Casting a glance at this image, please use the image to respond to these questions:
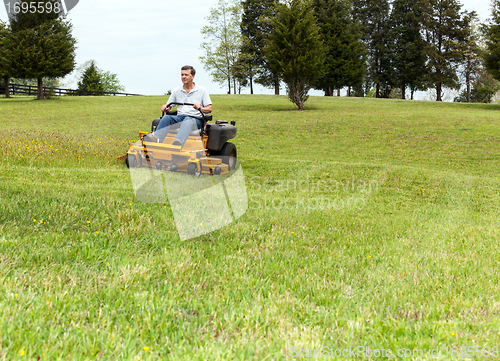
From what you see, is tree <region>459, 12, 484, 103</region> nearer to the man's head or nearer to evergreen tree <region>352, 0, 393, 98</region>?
evergreen tree <region>352, 0, 393, 98</region>

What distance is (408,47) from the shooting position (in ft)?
160

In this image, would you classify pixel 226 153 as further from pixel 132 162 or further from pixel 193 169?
pixel 132 162

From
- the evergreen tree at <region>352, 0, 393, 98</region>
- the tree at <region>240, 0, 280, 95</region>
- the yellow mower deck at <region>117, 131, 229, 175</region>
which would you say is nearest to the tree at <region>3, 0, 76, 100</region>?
the tree at <region>240, 0, 280, 95</region>

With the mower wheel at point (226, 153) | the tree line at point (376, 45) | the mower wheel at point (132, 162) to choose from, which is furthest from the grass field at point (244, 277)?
the tree line at point (376, 45)

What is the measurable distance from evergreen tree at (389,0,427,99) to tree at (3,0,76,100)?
3982cm

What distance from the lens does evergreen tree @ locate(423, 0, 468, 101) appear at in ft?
155

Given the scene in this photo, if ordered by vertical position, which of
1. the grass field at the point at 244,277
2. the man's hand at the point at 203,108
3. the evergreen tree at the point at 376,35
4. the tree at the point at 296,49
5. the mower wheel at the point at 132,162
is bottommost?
the grass field at the point at 244,277

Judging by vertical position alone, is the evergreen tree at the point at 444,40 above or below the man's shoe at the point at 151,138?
above

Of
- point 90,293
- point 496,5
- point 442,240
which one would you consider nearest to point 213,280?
point 90,293

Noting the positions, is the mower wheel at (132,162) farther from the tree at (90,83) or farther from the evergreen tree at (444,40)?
the tree at (90,83)

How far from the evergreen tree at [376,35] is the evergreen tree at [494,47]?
16.5 m

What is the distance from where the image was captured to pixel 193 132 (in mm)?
8484

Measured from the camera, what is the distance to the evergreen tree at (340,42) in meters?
45.6

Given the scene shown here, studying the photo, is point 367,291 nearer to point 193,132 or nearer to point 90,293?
point 90,293
